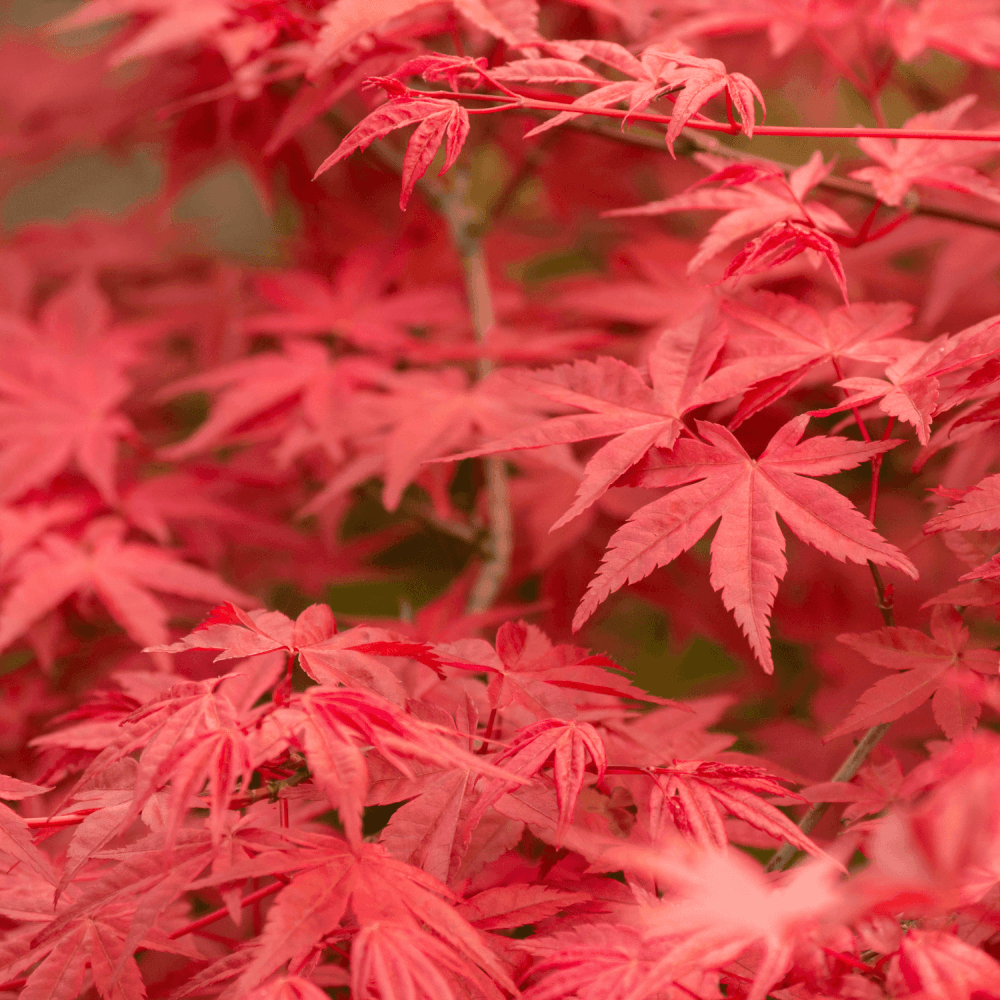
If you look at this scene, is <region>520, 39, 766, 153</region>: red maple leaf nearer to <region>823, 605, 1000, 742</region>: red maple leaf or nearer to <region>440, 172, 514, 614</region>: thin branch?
<region>823, 605, 1000, 742</region>: red maple leaf

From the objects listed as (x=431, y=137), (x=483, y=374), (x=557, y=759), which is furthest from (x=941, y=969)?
(x=483, y=374)

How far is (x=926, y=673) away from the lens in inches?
23.5

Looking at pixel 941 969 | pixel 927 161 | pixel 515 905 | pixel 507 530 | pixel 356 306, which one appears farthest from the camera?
pixel 356 306

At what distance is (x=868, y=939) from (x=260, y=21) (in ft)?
3.06

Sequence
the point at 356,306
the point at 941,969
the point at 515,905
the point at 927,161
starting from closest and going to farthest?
the point at 941,969, the point at 515,905, the point at 927,161, the point at 356,306

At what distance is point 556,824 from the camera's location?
556mm

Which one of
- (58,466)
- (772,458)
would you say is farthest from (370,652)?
(58,466)

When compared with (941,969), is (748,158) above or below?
above

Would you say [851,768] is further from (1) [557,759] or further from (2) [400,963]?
(2) [400,963]

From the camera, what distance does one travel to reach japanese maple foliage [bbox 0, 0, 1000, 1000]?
1.56ft

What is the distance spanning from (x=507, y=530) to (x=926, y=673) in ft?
2.16

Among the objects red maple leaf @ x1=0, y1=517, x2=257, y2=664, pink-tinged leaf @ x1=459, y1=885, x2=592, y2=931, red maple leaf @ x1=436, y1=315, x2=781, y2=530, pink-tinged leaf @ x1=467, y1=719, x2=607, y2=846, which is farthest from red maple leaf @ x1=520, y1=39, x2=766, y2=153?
red maple leaf @ x1=0, y1=517, x2=257, y2=664

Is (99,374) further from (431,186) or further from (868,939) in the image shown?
(868,939)

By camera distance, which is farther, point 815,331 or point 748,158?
point 748,158
